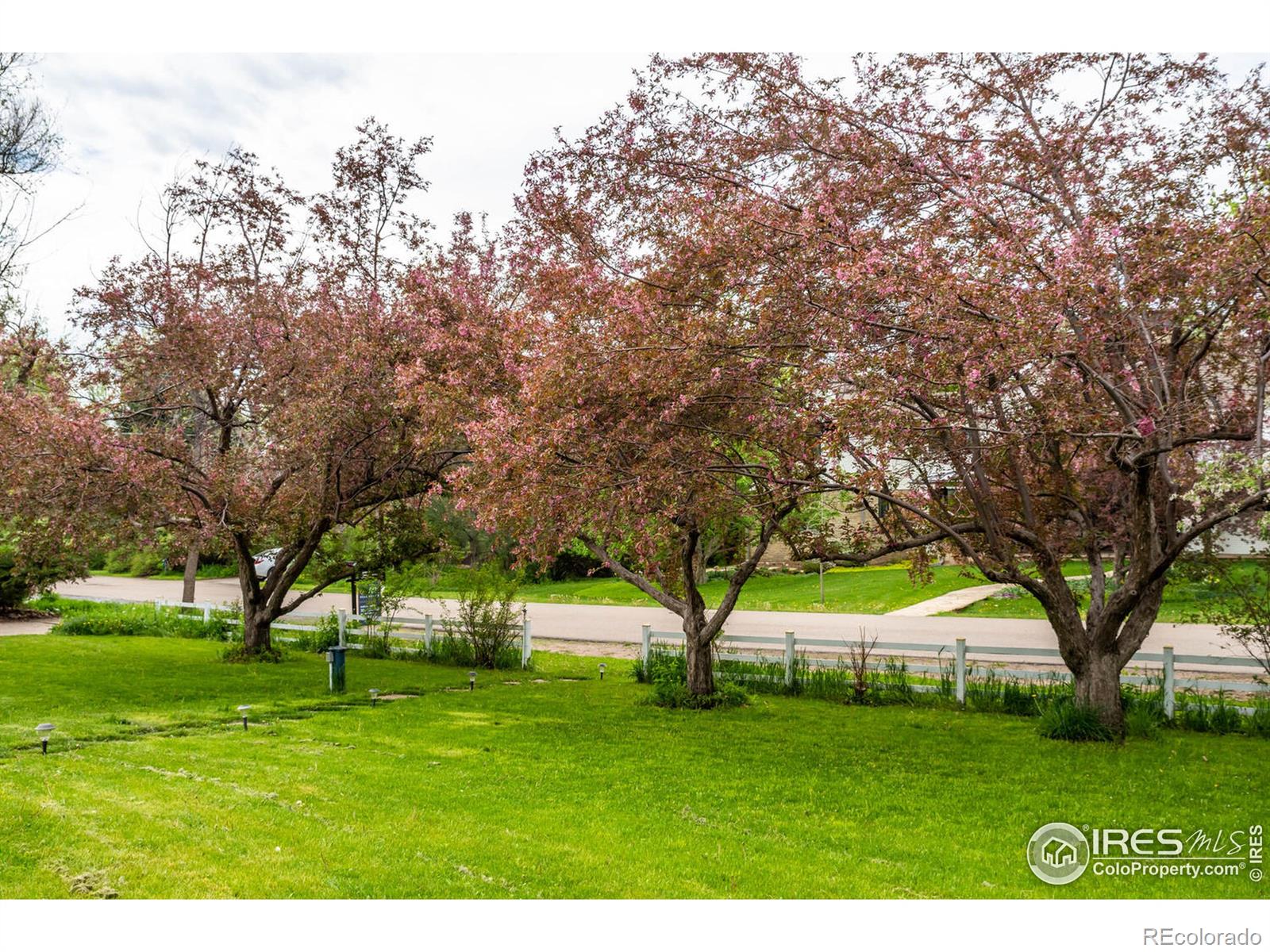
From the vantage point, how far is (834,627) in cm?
2033

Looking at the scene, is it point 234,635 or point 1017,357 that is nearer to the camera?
point 1017,357

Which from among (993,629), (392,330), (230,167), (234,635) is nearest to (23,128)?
(230,167)

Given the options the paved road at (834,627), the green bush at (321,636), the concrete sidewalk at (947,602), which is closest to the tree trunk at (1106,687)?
the paved road at (834,627)

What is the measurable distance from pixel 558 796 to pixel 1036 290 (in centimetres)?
554

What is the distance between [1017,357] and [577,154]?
5.44 metres

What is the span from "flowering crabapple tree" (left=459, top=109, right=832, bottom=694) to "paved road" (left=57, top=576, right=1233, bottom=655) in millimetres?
8622

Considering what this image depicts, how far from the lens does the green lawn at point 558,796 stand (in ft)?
17.3

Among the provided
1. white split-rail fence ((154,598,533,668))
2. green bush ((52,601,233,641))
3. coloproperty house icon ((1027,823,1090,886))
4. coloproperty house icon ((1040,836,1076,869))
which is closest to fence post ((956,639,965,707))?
coloproperty house icon ((1027,823,1090,886))

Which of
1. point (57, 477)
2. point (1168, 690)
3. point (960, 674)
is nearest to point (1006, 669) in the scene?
point (960, 674)

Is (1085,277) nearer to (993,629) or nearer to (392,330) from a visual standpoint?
(392,330)

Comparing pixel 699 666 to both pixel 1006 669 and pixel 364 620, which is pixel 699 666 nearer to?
pixel 1006 669

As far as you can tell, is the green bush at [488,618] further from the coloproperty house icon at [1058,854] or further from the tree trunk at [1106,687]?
the coloproperty house icon at [1058,854]

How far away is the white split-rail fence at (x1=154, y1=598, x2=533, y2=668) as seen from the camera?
15469 mm

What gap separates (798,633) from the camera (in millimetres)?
19516
